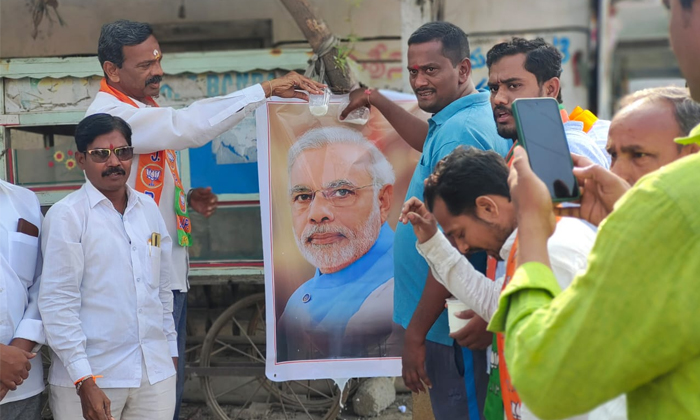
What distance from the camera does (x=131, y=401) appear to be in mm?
2689

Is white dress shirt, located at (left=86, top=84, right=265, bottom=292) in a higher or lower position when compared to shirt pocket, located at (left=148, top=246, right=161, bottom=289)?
higher

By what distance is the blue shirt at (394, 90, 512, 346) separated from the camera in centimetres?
254

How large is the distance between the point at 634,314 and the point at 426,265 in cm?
162

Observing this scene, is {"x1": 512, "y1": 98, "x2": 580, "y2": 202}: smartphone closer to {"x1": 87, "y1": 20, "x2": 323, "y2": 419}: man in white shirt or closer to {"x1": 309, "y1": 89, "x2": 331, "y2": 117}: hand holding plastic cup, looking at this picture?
{"x1": 87, "y1": 20, "x2": 323, "y2": 419}: man in white shirt

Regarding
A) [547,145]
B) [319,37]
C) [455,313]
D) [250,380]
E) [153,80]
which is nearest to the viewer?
[547,145]

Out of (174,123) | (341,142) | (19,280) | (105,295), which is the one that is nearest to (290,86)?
(341,142)

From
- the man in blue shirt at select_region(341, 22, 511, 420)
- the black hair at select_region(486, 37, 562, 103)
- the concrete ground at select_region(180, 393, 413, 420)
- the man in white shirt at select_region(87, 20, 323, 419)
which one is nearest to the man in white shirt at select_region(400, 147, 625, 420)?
the man in blue shirt at select_region(341, 22, 511, 420)

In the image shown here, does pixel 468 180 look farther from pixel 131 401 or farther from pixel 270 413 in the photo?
pixel 270 413

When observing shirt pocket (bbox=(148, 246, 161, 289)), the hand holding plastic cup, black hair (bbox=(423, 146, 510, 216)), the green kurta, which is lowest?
shirt pocket (bbox=(148, 246, 161, 289))

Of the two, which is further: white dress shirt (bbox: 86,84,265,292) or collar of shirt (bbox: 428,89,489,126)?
white dress shirt (bbox: 86,84,265,292)

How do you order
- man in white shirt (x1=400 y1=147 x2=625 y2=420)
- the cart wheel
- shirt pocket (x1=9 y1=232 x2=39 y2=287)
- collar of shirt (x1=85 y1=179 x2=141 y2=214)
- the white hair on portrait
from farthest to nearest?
the cart wheel
the white hair on portrait
collar of shirt (x1=85 y1=179 x2=141 y2=214)
shirt pocket (x1=9 y1=232 x2=39 y2=287)
man in white shirt (x1=400 y1=147 x2=625 y2=420)

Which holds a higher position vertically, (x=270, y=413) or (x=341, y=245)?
(x=341, y=245)

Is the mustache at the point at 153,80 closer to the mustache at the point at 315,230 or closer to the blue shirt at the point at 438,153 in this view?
the mustache at the point at 315,230

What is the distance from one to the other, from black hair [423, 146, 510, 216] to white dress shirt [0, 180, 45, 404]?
163 centimetres
